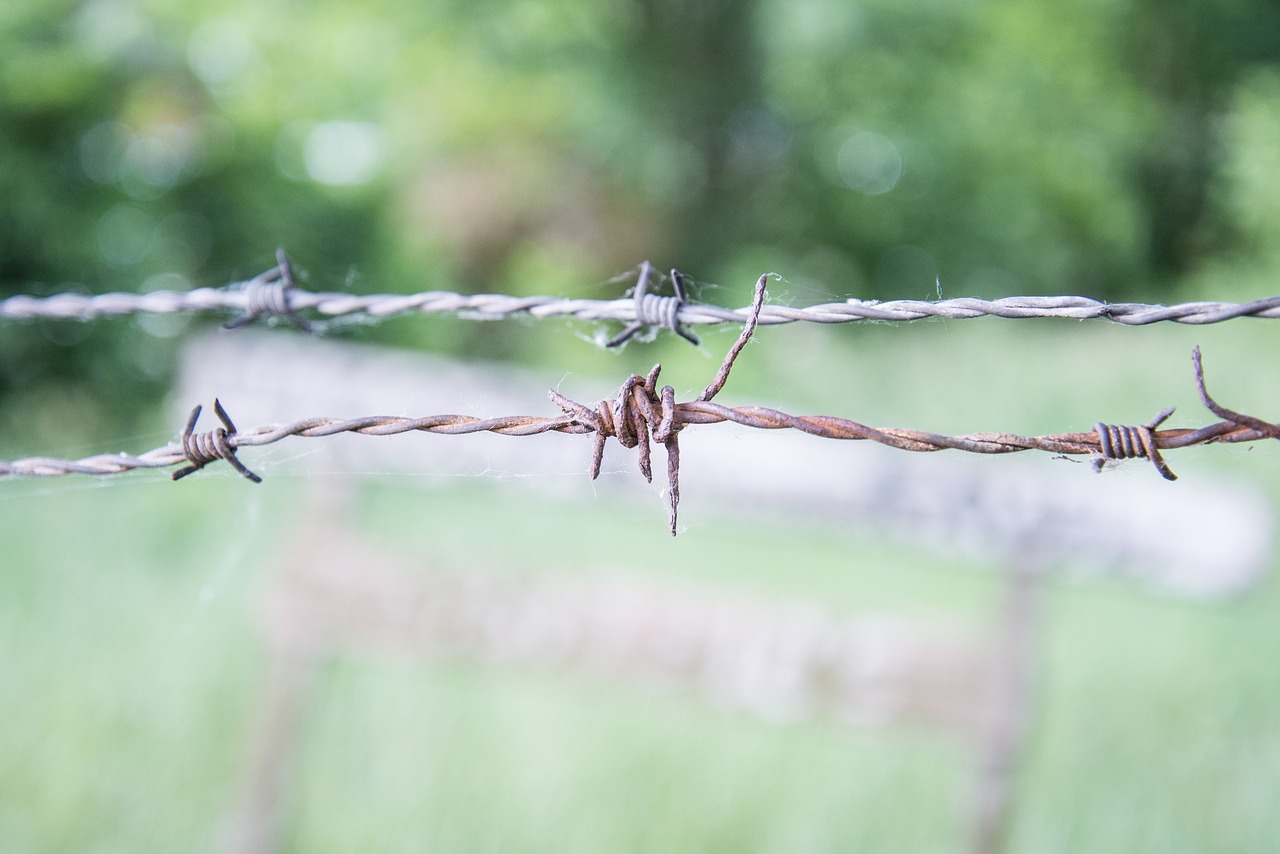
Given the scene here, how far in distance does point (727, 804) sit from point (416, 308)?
2.07 meters

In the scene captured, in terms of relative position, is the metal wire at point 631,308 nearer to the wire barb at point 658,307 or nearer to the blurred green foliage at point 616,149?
the wire barb at point 658,307

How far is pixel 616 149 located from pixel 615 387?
883cm

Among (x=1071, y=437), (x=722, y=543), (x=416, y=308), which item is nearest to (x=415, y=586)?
(x=416, y=308)

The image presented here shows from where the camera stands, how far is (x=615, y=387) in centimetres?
267

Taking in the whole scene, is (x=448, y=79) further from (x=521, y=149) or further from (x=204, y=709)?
(x=204, y=709)

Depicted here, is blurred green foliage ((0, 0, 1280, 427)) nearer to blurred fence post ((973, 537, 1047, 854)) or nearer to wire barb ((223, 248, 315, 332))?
blurred fence post ((973, 537, 1047, 854))

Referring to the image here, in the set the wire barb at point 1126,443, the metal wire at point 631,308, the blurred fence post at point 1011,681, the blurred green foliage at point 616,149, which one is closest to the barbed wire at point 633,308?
the metal wire at point 631,308

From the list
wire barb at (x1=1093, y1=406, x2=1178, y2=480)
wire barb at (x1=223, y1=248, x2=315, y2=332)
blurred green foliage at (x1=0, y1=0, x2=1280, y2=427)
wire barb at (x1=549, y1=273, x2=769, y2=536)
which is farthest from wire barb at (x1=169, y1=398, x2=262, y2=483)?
blurred green foliage at (x1=0, y1=0, x2=1280, y2=427)

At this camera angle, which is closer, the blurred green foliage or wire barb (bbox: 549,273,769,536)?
wire barb (bbox: 549,273,769,536)

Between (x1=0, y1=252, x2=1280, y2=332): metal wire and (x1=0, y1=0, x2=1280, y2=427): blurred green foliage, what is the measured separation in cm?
534

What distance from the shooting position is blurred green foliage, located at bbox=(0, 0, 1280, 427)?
23.0 ft

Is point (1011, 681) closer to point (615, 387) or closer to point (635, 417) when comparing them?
point (615, 387)

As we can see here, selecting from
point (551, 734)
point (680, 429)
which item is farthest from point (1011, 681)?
point (551, 734)

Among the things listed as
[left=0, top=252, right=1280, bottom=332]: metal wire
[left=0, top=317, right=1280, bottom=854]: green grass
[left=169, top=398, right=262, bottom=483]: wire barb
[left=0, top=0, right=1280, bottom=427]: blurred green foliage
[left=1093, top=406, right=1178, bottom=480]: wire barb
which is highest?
[left=0, top=0, right=1280, bottom=427]: blurred green foliage
